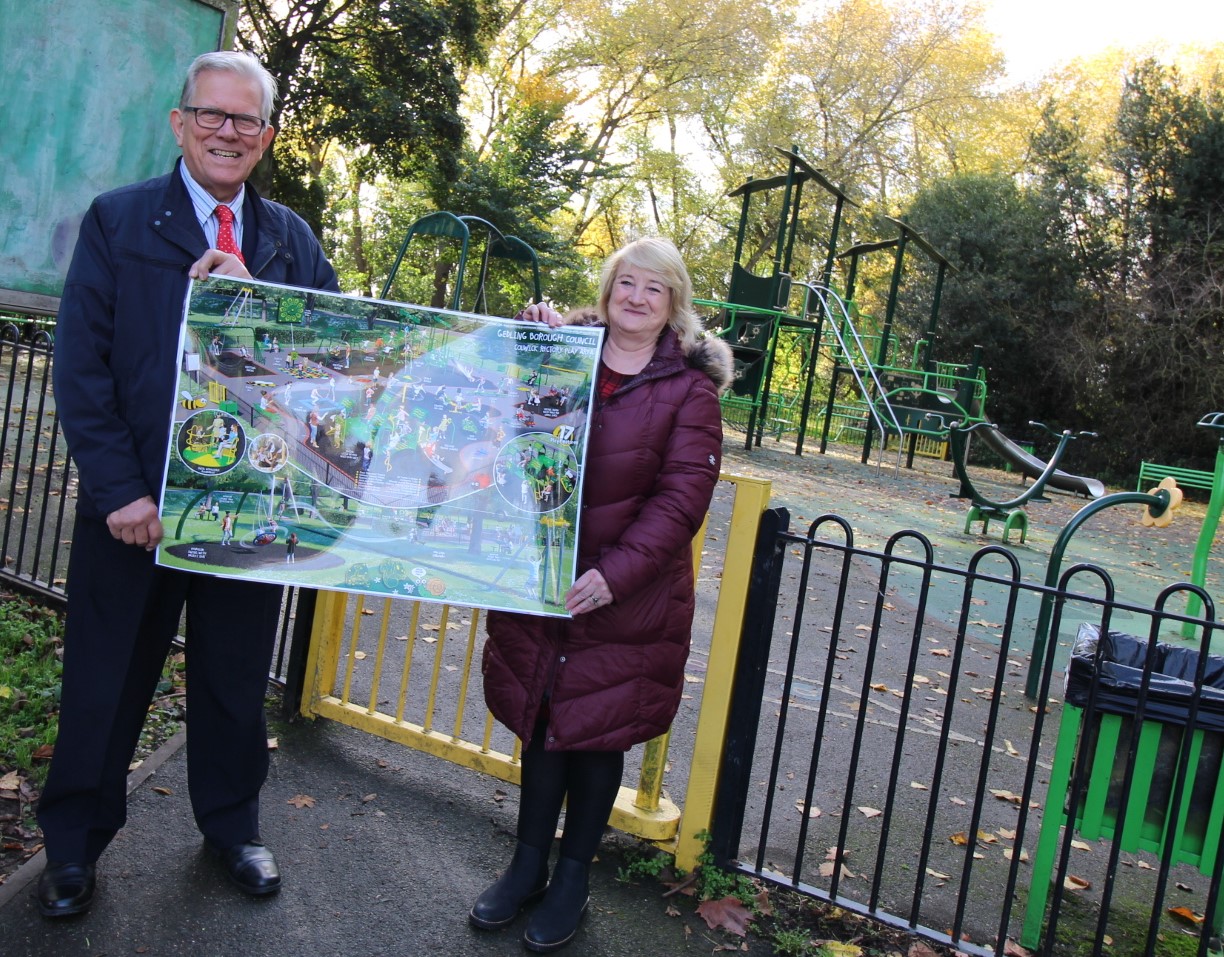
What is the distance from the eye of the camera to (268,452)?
272 cm

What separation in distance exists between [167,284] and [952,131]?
35306 millimetres

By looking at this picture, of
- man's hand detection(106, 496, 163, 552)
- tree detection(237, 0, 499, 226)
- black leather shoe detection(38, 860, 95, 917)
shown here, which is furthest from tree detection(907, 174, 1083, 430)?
black leather shoe detection(38, 860, 95, 917)

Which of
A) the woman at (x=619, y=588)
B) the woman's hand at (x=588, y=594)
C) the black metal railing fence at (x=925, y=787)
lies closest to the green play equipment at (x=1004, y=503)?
the black metal railing fence at (x=925, y=787)

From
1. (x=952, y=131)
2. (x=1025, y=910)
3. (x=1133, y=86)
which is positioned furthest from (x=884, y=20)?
(x=1025, y=910)

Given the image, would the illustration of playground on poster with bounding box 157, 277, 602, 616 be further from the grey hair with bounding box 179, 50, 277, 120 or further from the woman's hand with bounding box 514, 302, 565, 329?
the grey hair with bounding box 179, 50, 277, 120

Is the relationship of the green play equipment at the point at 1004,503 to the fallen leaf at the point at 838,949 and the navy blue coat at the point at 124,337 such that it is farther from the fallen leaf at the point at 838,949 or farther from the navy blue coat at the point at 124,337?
the navy blue coat at the point at 124,337

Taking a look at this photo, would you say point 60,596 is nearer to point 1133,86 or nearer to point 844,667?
point 844,667

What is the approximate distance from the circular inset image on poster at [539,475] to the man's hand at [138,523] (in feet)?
2.88

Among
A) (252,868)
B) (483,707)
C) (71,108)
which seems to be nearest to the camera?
(252,868)

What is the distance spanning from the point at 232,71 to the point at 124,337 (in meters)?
0.75

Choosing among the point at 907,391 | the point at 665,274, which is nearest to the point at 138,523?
the point at 665,274

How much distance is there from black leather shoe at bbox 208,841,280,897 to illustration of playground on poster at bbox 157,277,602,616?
936mm

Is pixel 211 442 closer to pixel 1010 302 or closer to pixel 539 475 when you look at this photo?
pixel 539 475

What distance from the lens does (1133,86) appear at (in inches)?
969
